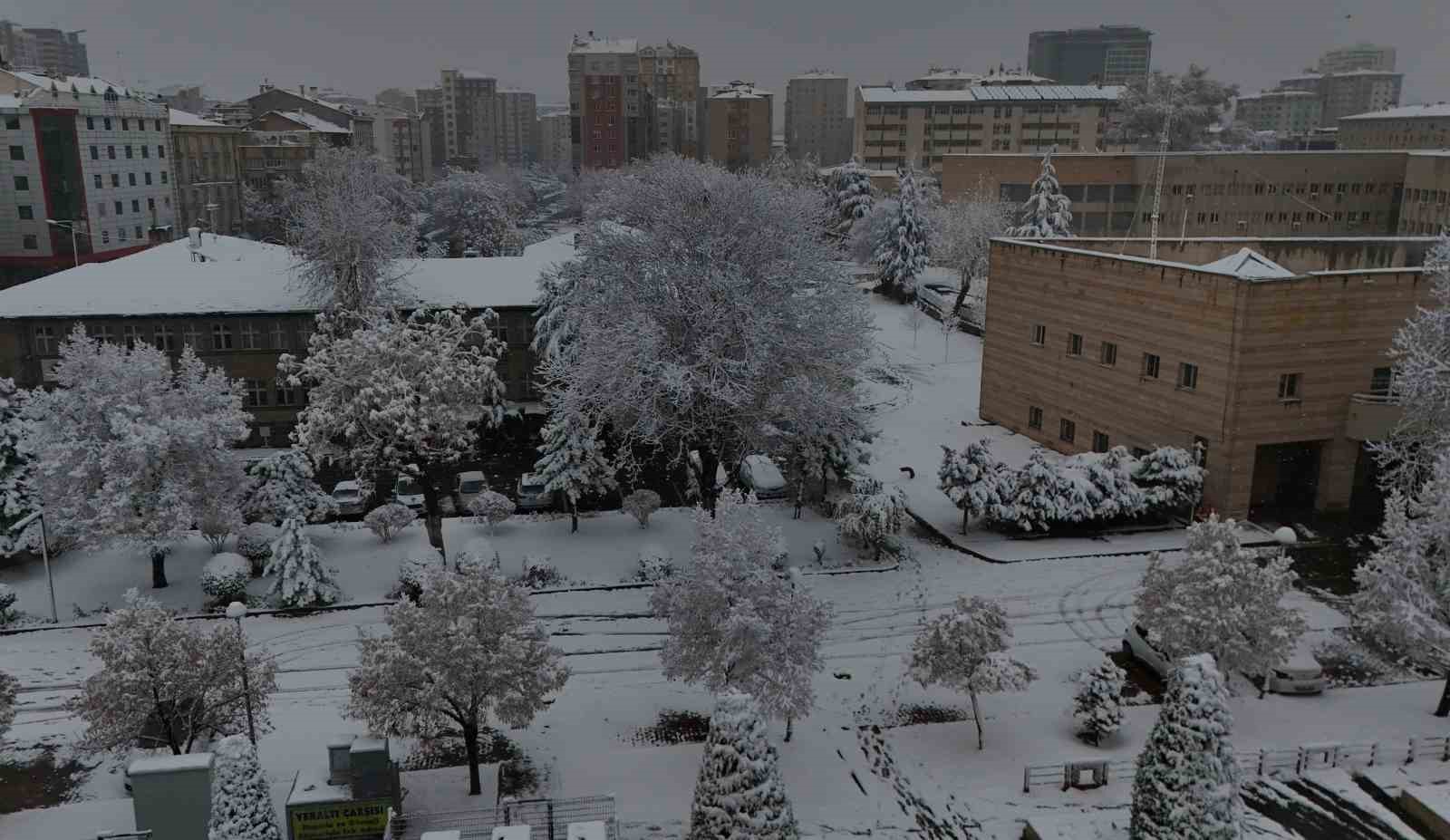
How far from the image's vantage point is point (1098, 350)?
3803 cm

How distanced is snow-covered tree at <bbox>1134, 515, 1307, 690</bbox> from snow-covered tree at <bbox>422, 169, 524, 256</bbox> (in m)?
66.9

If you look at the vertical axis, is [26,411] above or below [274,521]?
above

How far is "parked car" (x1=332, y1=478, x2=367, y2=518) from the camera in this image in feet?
120

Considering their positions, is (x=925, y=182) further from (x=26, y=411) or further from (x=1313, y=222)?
(x=26, y=411)

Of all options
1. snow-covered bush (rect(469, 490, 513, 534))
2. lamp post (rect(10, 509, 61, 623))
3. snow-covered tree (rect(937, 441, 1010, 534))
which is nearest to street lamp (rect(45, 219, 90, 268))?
lamp post (rect(10, 509, 61, 623))

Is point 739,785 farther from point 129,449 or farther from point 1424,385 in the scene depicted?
point 1424,385

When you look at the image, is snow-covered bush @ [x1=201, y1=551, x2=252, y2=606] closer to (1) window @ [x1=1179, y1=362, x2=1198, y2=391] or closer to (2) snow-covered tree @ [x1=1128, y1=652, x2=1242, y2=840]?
(2) snow-covered tree @ [x1=1128, y1=652, x2=1242, y2=840]

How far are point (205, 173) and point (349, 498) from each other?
2883 inches

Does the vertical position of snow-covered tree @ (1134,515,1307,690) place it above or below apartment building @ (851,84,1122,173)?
below

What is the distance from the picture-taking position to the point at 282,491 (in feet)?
108

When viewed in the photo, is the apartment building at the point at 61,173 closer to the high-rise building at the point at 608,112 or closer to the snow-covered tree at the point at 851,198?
the snow-covered tree at the point at 851,198

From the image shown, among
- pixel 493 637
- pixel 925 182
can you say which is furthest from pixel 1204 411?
pixel 925 182

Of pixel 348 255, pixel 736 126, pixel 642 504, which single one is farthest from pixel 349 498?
pixel 736 126

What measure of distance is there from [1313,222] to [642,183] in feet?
216
